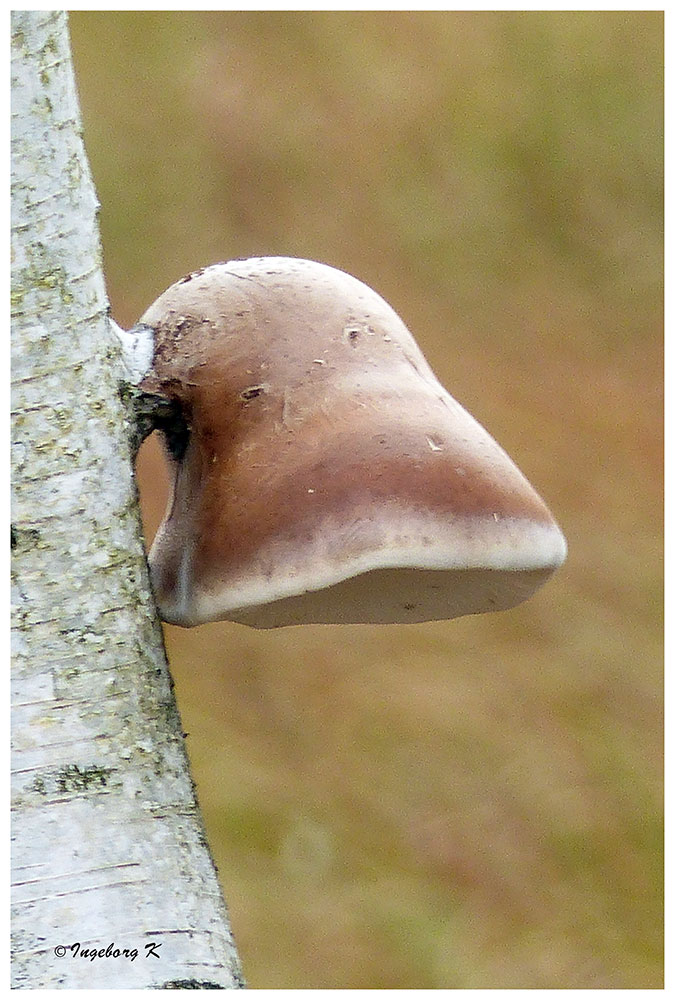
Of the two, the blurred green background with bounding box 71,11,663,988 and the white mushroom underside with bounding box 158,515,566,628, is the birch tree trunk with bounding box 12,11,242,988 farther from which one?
the blurred green background with bounding box 71,11,663,988

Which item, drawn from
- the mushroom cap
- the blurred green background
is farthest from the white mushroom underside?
the blurred green background

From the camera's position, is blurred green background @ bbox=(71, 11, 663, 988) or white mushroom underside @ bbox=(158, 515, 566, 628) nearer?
white mushroom underside @ bbox=(158, 515, 566, 628)

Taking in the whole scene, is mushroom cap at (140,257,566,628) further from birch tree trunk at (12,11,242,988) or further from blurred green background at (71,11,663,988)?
blurred green background at (71,11,663,988)

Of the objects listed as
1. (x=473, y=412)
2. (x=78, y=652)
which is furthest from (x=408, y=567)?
(x=473, y=412)

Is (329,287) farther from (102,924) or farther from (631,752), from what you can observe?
(631,752)

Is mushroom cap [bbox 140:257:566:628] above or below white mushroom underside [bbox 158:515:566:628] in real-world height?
above

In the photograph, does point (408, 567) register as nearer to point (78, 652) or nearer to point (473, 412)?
point (78, 652)

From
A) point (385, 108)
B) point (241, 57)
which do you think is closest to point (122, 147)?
point (241, 57)
